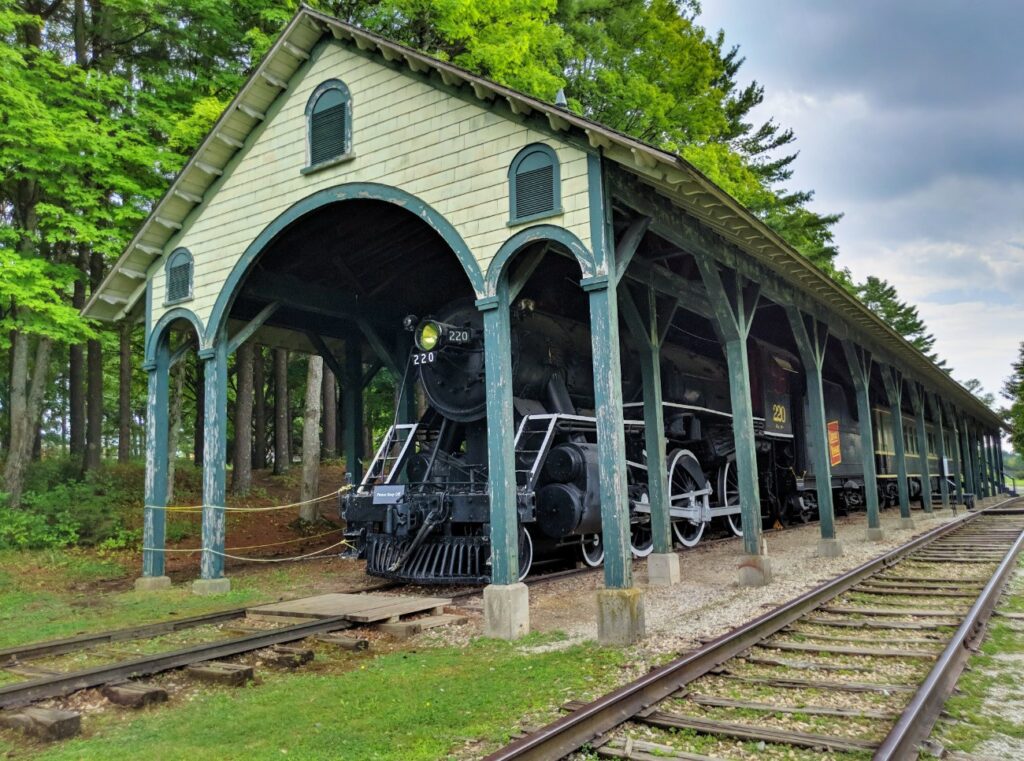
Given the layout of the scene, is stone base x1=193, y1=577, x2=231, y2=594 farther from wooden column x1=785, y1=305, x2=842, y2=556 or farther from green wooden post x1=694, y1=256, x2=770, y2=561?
wooden column x1=785, y1=305, x2=842, y2=556

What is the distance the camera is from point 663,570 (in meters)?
9.06

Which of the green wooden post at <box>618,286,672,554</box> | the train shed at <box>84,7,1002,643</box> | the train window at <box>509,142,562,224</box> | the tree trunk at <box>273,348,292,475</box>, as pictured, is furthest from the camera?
the tree trunk at <box>273,348,292,475</box>

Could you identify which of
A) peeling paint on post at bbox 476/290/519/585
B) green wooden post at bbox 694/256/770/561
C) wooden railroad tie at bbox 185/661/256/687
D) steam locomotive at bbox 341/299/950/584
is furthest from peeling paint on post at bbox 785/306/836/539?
wooden railroad tie at bbox 185/661/256/687

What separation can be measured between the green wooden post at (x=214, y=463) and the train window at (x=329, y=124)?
2.91 meters

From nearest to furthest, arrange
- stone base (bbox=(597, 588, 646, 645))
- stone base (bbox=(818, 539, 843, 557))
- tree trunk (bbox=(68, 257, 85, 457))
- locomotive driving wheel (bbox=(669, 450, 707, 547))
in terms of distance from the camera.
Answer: stone base (bbox=(597, 588, 646, 645)), stone base (bbox=(818, 539, 843, 557)), locomotive driving wheel (bbox=(669, 450, 707, 547)), tree trunk (bbox=(68, 257, 85, 457))

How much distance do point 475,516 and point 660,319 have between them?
4107mm

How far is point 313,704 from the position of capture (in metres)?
4.73

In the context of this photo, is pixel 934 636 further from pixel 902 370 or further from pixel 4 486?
pixel 4 486

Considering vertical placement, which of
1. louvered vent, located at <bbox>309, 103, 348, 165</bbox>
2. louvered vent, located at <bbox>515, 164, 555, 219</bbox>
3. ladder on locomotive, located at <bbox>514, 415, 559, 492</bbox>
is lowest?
ladder on locomotive, located at <bbox>514, 415, 559, 492</bbox>

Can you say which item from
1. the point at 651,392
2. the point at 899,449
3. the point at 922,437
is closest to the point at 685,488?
the point at 651,392

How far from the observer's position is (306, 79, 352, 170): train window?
875 centimetres

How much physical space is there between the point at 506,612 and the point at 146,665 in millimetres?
2817

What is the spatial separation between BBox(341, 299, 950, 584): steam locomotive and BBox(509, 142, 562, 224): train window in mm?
1591

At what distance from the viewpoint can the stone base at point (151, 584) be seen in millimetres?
10023
